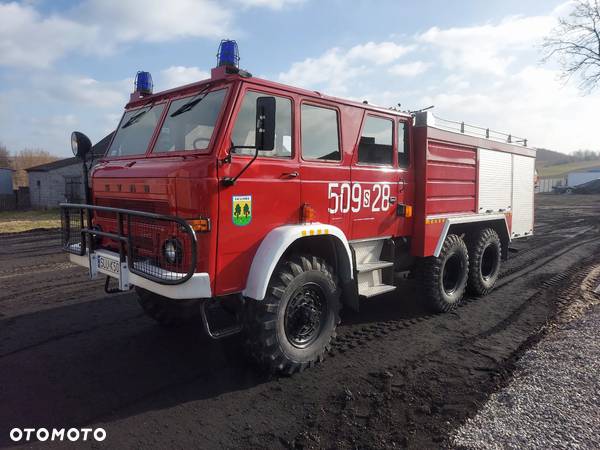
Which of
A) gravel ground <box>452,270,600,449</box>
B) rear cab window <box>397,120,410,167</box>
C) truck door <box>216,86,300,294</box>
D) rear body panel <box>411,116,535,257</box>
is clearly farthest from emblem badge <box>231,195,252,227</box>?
rear body panel <box>411,116,535,257</box>

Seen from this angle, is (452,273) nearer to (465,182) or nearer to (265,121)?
(465,182)

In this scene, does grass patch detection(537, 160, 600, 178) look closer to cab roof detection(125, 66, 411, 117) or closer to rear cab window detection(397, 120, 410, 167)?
rear cab window detection(397, 120, 410, 167)

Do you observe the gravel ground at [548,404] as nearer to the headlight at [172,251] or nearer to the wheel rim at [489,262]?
the wheel rim at [489,262]

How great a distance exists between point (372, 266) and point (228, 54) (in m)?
2.76

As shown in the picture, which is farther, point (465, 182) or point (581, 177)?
point (581, 177)

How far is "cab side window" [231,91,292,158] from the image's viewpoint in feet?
12.2

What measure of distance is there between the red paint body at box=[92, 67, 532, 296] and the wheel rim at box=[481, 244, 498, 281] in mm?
1847

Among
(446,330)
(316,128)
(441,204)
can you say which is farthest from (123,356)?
(441,204)

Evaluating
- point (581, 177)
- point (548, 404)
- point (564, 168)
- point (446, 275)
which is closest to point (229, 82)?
point (548, 404)

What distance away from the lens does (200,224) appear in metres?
3.38

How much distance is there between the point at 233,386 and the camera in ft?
12.3

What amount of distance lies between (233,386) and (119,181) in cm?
223

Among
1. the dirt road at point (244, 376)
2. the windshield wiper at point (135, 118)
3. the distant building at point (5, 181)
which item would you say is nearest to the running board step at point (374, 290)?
the dirt road at point (244, 376)

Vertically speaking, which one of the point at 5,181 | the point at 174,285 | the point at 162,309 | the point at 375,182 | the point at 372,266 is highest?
the point at 5,181
